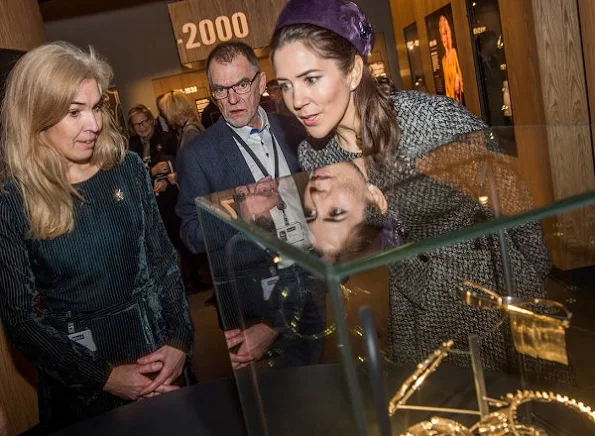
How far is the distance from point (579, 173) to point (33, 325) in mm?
1391

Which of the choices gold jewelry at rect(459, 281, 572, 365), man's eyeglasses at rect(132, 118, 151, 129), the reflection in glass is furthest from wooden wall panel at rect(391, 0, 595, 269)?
man's eyeglasses at rect(132, 118, 151, 129)

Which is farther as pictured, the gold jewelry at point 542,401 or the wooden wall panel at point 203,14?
the wooden wall panel at point 203,14

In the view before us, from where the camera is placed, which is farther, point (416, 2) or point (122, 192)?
point (416, 2)

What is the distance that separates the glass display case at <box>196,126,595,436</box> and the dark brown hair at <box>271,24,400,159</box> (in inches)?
13.6

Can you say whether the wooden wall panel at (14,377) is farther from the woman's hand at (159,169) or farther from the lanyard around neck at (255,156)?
the lanyard around neck at (255,156)

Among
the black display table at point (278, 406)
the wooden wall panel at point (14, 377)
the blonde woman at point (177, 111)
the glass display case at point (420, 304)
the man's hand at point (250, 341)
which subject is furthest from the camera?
the blonde woman at point (177, 111)

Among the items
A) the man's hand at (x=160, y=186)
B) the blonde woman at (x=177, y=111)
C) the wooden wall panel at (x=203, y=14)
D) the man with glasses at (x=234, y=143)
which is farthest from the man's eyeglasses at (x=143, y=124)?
the man with glasses at (x=234, y=143)

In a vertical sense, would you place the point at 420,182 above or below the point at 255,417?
above

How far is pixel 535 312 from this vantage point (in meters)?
0.84

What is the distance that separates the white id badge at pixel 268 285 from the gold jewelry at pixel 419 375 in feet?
0.76

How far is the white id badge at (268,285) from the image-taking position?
0.96 metres

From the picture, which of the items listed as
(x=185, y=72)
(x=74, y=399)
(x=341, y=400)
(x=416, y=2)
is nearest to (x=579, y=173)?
(x=341, y=400)

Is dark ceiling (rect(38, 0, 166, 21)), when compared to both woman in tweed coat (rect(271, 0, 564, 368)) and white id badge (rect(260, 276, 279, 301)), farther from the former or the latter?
white id badge (rect(260, 276, 279, 301))

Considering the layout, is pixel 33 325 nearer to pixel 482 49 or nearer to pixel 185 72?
pixel 482 49
